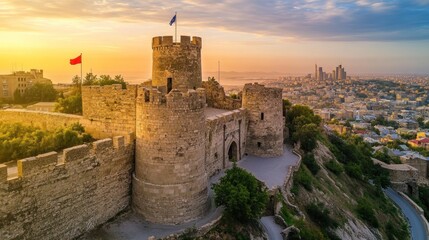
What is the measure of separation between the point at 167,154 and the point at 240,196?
372 centimetres

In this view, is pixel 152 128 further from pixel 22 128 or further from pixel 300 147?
pixel 300 147

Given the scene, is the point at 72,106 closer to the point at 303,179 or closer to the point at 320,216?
the point at 303,179

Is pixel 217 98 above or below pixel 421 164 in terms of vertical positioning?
above

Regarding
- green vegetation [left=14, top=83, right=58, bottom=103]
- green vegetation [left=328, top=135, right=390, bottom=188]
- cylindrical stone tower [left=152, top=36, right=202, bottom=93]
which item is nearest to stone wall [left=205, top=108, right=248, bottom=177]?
cylindrical stone tower [left=152, top=36, right=202, bottom=93]

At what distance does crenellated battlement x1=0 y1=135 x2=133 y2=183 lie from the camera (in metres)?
12.2

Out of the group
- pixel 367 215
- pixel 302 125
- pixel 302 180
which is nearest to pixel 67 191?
pixel 302 180

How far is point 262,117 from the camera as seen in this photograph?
2788cm

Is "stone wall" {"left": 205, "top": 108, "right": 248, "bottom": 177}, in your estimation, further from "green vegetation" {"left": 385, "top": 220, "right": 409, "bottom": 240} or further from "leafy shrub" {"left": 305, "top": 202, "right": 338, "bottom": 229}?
"green vegetation" {"left": 385, "top": 220, "right": 409, "bottom": 240}

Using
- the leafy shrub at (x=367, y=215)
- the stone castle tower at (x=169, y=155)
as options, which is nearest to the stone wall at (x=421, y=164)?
the leafy shrub at (x=367, y=215)

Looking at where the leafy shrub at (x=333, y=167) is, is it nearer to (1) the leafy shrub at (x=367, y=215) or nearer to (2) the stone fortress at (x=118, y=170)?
(1) the leafy shrub at (x=367, y=215)

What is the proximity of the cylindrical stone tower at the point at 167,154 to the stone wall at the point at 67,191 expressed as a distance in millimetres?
921

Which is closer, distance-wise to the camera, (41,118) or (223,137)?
(41,118)

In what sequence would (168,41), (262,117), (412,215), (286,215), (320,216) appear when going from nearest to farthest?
(286,215)
(168,41)
(320,216)
(262,117)
(412,215)

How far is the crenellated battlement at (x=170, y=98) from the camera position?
15461 mm
